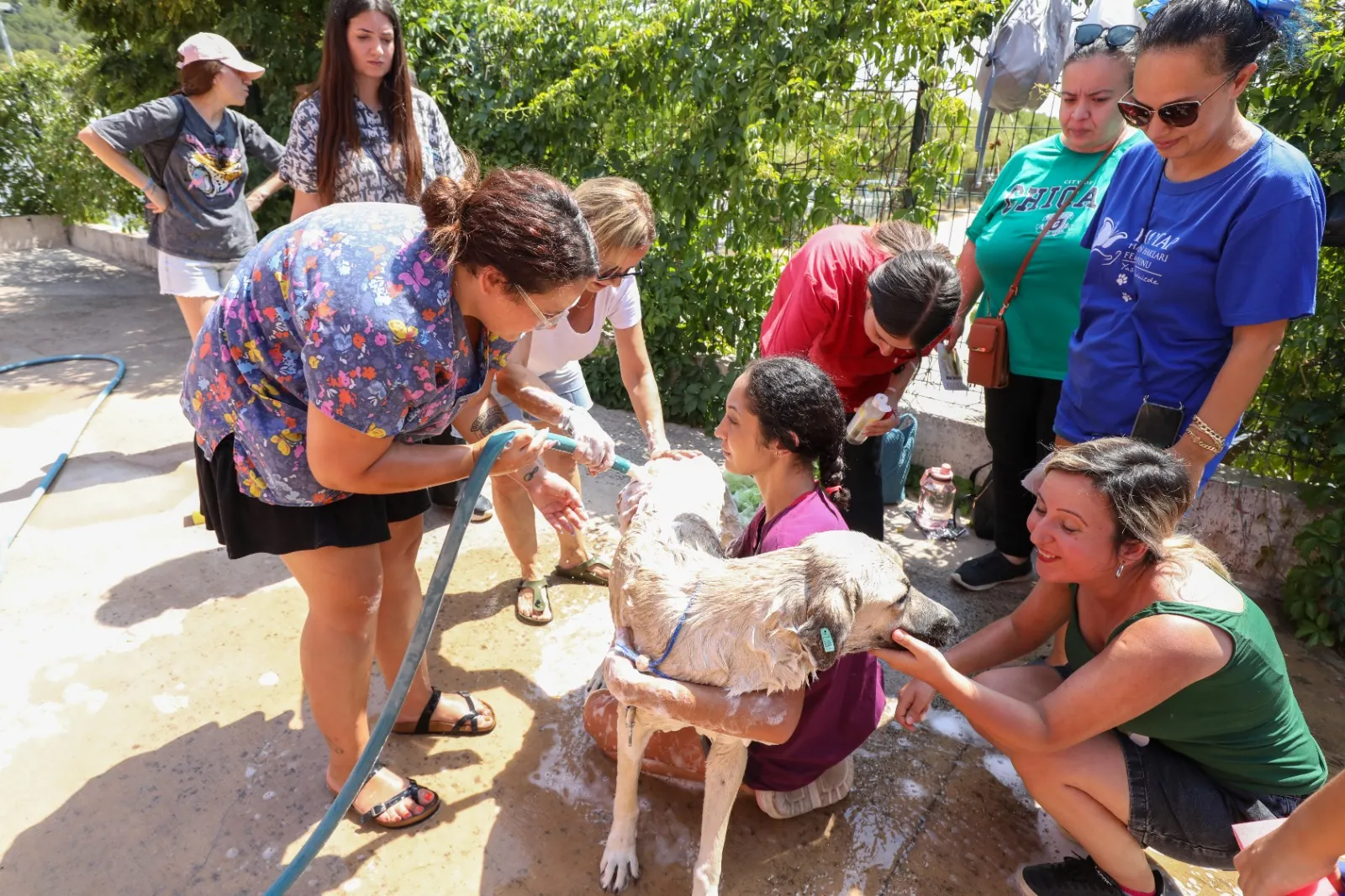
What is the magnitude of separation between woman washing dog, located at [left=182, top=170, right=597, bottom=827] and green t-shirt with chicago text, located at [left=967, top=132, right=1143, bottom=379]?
219 centimetres

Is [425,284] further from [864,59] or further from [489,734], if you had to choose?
[864,59]

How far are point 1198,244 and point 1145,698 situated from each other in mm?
1452

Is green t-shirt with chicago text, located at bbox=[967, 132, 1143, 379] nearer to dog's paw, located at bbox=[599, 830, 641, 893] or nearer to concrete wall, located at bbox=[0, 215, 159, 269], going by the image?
dog's paw, located at bbox=[599, 830, 641, 893]

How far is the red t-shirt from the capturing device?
10.7 feet

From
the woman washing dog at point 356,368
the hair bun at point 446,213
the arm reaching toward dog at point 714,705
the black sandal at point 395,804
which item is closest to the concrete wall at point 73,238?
the woman washing dog at point 356,368

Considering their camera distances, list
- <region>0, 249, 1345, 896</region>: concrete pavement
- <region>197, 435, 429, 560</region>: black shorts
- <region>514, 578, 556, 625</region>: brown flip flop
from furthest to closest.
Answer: <region>514, 578, 556, 625</region>: brown flip flop
<region>0, 249, 1345, 896</region>: concrete pavement
<region>197, 435, 429, 560</region>: black shorts

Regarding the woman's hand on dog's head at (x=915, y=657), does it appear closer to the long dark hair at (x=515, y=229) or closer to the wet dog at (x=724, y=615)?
the wet dog at (x=724, y=615)

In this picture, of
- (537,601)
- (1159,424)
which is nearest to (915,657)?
(1159,424)

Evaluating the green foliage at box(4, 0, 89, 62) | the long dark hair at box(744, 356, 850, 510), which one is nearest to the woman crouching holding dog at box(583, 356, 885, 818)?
the long dark hair at box(744, 356, 850, 510)

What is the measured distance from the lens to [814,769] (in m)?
2.58

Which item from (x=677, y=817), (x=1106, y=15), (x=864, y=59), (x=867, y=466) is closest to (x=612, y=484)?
(x=867, y=466)

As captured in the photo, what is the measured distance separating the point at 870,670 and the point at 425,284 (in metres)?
1.77

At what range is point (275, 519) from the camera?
2.30 meters

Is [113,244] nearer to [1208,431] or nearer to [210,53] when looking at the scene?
[210,53]
